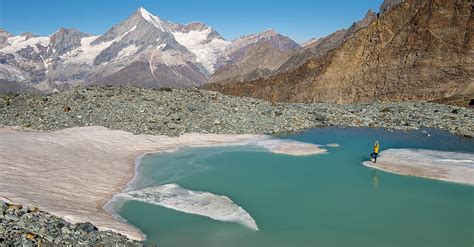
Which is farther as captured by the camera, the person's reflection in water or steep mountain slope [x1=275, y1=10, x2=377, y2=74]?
steep mountain slope [x1=275, y1=10, x2=377, y2=74]

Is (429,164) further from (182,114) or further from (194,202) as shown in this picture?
(182,114)

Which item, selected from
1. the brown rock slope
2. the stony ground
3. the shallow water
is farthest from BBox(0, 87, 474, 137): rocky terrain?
the brown rock slope

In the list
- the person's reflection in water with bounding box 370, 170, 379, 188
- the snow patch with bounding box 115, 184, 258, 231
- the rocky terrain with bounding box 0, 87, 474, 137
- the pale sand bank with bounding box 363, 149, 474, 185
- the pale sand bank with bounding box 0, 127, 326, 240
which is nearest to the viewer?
the pale sand bank with bounding box 0, 127, 326, 240

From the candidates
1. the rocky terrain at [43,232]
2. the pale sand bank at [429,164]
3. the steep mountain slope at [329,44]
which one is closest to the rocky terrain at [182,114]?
the pale sand bank at [429,164]

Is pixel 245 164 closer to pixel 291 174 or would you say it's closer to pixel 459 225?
pixel 291 174

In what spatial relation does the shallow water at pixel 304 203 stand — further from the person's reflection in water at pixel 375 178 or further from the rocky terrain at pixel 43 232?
the rocky terrain at pixel 43 232

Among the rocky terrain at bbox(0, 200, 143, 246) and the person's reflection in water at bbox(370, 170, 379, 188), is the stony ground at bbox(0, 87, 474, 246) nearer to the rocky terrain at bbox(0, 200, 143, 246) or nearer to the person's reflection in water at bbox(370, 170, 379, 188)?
the person's reflection in water at bbox(370, 170, 379, 188)

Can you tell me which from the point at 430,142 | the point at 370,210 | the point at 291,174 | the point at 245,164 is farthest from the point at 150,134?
the point at 430,142
